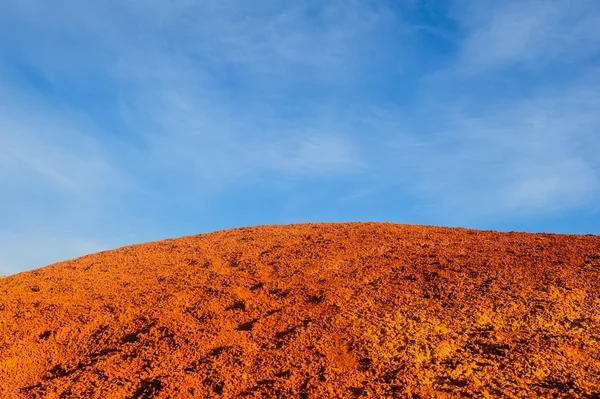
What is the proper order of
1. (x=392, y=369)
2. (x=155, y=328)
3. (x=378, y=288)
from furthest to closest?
(x=378, y=288) < (x=155, y=328) < (x=392, y=369)

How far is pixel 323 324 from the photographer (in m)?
8.26

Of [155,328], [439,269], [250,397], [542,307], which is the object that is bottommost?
[250,397]

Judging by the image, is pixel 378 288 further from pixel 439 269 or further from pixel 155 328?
pixel 155 328

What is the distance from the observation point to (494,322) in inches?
321

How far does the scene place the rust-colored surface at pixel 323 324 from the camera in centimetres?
671

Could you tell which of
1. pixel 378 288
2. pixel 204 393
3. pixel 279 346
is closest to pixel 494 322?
pixel 378 288

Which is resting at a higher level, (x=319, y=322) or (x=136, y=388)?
(x=319, y=322)

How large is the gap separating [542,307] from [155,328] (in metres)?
7.05

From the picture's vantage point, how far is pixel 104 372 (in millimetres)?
7547

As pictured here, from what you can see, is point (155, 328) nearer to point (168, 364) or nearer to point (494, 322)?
point (168, 364)

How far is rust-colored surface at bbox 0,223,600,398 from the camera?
264 inches

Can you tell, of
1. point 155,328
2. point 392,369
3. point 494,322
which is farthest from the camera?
point 155,328

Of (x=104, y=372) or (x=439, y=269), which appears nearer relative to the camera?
(x=104, y=372)

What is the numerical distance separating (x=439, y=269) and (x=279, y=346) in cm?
472
